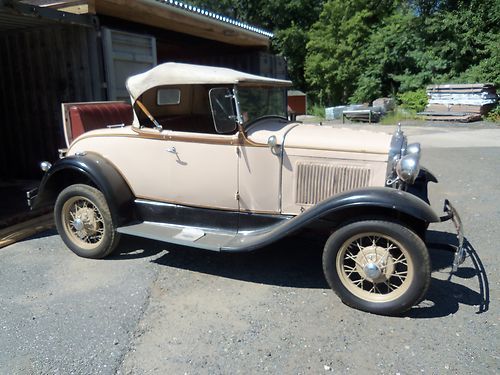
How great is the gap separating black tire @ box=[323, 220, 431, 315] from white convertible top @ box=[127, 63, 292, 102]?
5.03ft

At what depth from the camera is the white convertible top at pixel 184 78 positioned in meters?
3.49

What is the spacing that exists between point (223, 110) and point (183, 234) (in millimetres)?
1146

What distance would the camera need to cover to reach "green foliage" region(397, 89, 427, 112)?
1840 centimetres

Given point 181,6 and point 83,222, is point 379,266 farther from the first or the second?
point 181,6

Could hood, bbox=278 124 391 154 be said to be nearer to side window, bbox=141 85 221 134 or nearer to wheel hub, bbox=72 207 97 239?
side window, bbox=141 85 221 134

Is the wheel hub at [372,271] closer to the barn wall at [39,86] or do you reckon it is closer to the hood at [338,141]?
the hood at [338,141]

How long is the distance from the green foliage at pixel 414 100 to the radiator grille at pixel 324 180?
54.7 ft

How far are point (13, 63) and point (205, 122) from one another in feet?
15.4

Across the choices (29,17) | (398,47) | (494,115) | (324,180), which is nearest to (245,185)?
(324,180)

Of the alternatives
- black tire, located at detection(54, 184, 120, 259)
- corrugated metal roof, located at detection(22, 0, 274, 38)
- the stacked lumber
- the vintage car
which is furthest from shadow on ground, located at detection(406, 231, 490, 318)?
the stacked lumber

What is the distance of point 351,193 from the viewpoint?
9.99 feet

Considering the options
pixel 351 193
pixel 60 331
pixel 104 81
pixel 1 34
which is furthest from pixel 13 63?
pixel 351 193

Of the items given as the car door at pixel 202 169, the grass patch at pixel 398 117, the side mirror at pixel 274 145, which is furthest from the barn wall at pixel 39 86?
the grass patch at pixel 398 117

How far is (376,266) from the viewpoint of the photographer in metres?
2.97
